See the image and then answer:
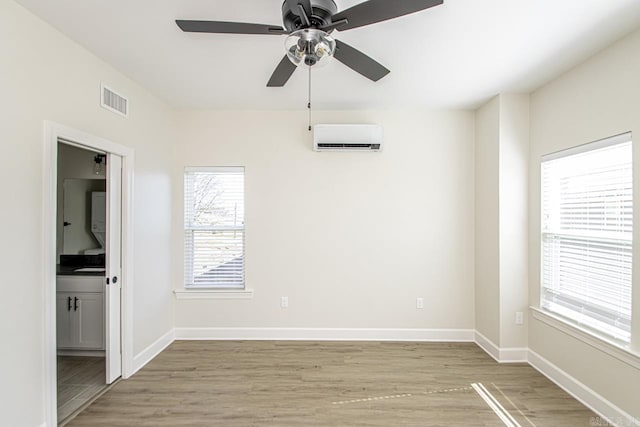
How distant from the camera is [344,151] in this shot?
370 centimetres

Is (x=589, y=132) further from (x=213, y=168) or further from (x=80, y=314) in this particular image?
(x=80, y=314)

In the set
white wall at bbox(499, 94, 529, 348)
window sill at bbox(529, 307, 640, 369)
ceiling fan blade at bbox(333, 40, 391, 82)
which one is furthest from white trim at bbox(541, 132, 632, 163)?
ceiling fan blade at bbox(333, 40, 391, 82)

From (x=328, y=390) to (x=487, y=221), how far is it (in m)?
2.41

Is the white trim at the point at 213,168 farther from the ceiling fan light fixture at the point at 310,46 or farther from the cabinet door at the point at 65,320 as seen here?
the ceiling fan light fixture at the point at 310,46

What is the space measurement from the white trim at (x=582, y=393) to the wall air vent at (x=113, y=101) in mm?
4513

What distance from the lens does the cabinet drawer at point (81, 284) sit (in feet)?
10.3

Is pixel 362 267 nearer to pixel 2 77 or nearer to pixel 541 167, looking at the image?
pixel 541 167

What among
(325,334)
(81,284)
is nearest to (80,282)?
(81,284)

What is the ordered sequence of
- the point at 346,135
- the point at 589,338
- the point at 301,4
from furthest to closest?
the point at 346,135 < the point at 589,338 < the point at 301,4

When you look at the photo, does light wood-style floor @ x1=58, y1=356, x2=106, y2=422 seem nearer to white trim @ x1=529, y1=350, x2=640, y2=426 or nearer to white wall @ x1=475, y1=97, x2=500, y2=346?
white wall @ x1=475, y1=97, x2=500, y2=346

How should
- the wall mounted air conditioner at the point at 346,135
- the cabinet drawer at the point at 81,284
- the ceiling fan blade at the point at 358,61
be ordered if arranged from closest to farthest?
1. the ceiling fan blade at the point at 358,61
2. the cabinet drawer at the point at 81,284
3. the wall mounted air conditioner at the point at 346,135

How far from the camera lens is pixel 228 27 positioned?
1.59m

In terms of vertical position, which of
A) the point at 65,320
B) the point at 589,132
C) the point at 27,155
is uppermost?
the point at 589,132

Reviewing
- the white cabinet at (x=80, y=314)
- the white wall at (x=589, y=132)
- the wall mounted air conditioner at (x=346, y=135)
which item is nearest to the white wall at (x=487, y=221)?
the white wall at (x=589, y=132)
